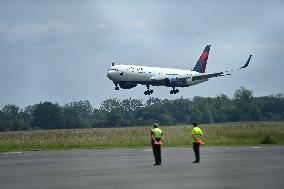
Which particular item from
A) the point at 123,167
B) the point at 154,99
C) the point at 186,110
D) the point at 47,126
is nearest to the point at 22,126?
the point at 47,126

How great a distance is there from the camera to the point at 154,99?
13588 cm

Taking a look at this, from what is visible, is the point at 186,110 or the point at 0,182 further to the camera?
the point at 186,110

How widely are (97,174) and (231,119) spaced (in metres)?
94.6

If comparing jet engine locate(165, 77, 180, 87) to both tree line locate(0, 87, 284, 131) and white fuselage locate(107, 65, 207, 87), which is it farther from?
tree line locate(0, 87, 284, 131)

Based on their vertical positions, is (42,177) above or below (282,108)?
below

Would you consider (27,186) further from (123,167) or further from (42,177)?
(123,167)

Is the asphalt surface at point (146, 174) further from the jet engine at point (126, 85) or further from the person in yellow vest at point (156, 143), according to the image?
the jet engine at point (126, 85)

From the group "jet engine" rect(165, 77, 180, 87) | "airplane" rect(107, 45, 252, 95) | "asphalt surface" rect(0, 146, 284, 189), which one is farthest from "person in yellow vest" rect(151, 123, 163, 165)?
"jet engine" rect(165, 77, 180, 87)

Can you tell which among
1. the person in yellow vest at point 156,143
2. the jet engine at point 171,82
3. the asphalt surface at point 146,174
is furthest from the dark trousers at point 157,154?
the jet engine at point 171,82

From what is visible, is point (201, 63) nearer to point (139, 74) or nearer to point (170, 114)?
point (139, 74)

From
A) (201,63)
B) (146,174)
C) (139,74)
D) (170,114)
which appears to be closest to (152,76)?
(139,74)

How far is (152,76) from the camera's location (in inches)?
3356

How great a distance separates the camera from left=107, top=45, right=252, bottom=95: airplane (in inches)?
3233

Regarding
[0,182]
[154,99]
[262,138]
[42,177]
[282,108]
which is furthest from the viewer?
[154,99]
